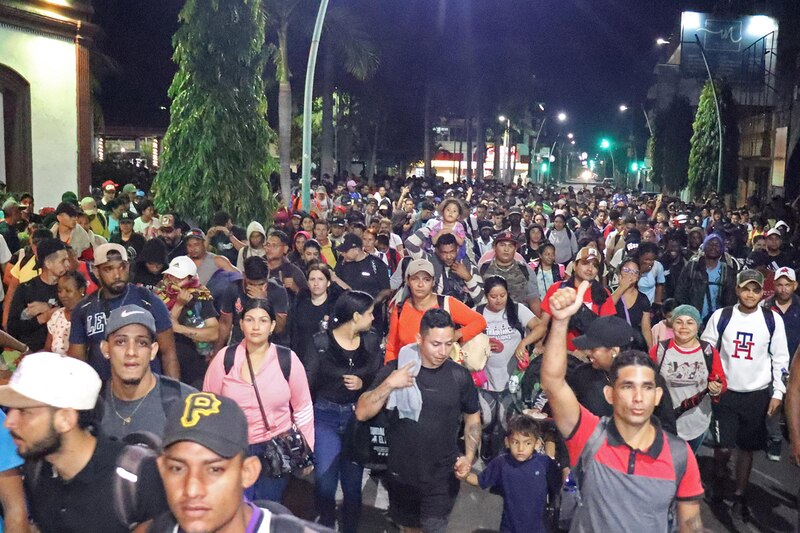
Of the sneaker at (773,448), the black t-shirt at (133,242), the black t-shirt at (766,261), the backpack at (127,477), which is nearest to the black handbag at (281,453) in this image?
the backpack at (127,477)

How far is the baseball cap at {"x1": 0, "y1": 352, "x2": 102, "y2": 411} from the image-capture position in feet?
10.8

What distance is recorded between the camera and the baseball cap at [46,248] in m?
6.94

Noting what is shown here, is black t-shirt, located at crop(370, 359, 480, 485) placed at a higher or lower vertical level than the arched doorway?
lower

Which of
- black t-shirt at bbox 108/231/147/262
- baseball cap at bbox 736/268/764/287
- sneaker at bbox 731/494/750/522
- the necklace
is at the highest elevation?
baseball cap at bbox 736/268/764/287

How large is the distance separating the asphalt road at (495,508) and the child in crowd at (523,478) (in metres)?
1.27

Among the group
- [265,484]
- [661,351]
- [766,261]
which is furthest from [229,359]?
[766,261]

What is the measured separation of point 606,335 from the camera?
521 cm

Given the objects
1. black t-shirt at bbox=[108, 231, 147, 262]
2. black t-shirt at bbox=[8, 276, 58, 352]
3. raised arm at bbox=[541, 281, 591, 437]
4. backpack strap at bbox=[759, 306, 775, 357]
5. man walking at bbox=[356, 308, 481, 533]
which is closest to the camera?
raised arm at bbox=[541, 281, 591, 437]

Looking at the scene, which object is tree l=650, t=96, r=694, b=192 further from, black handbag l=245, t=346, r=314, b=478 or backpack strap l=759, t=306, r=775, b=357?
black handbag l=245, t=346, r=314, b=478

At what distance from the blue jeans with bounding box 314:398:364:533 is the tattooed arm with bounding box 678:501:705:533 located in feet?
8.30

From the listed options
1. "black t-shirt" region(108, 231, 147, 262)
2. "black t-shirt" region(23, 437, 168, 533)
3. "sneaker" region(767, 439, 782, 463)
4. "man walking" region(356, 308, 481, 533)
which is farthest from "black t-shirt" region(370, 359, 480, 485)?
"black t-shirt" region(108, 231, 147, 262)

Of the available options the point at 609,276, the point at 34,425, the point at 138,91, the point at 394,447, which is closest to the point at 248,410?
the point at 394,447

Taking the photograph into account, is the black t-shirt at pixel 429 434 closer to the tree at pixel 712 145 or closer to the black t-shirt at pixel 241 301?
the black t-shirt at pixel 241 301

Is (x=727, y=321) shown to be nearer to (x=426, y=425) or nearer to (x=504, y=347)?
(x=504, y=347)
